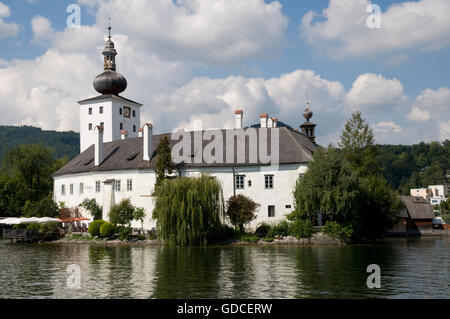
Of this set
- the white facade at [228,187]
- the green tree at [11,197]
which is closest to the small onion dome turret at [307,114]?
the white facade at [228,187]

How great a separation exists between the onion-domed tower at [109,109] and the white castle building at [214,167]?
957 centimetres

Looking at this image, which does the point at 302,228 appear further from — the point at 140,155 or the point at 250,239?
the point at 140,155

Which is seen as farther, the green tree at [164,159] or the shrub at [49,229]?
the shrub at [49,229]

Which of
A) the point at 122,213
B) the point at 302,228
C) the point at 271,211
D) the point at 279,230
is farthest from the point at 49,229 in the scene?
the point at 302,228

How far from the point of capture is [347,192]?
40.6 m

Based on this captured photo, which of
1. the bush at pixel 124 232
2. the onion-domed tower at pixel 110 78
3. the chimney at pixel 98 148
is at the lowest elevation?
the bush at pixel 124 232

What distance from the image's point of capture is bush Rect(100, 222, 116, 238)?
46406mm

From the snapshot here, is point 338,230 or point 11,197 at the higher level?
point 11,197

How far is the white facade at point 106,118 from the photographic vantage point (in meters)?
69.9

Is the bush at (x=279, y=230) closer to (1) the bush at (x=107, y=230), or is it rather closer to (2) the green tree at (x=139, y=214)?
(2) the green tree at (x=139, y=214)

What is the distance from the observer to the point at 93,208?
5331cm

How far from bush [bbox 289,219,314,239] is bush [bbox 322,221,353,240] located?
3.70 ft

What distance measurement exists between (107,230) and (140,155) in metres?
9.86

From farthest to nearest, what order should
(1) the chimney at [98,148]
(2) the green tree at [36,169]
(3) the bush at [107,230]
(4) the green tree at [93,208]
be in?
(2) the green tree at [36,169], (1) the chimney at [98,148], (4) the green tree at [93,208], (3) the bush at [107,230]
